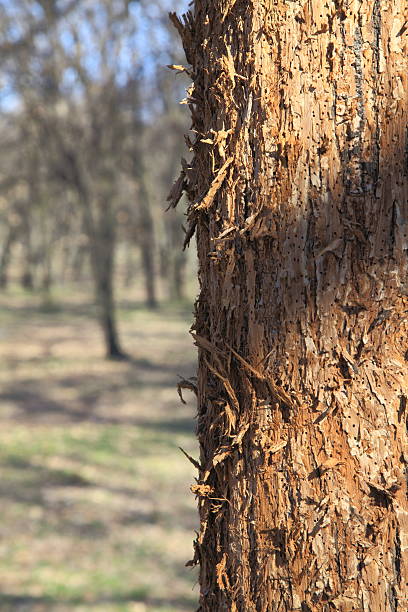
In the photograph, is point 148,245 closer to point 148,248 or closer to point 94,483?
point 148,248

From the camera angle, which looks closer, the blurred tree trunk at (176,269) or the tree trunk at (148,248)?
the tree trunk at (148,248)

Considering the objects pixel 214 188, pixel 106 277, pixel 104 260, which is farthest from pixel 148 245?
pixel 214 188

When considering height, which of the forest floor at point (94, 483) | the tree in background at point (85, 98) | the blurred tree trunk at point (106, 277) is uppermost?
the tree in background at point (85, 98)

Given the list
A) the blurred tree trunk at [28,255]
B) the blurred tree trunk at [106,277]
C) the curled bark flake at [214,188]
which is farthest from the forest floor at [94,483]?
the blurred tree trunk at [28,255]

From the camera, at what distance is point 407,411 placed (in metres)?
1.29

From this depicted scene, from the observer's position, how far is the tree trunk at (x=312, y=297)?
50.2 inches

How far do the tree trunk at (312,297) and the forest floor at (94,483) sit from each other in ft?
2.04

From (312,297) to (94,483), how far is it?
7084 millimetres

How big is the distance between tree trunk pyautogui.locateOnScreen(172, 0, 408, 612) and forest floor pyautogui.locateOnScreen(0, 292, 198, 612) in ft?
→ 2.04

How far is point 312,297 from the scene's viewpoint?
1.32 m

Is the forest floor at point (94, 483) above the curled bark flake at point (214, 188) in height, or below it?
below

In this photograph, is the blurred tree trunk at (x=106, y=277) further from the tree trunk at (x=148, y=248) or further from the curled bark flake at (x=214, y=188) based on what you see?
the curled bark flake at (x=214, y=188)

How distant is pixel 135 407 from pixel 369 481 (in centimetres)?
1080

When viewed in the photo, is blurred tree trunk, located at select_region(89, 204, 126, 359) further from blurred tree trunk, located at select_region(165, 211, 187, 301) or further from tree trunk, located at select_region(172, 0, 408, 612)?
tree trunk, located at select_region(172, 0, 408, 612)
